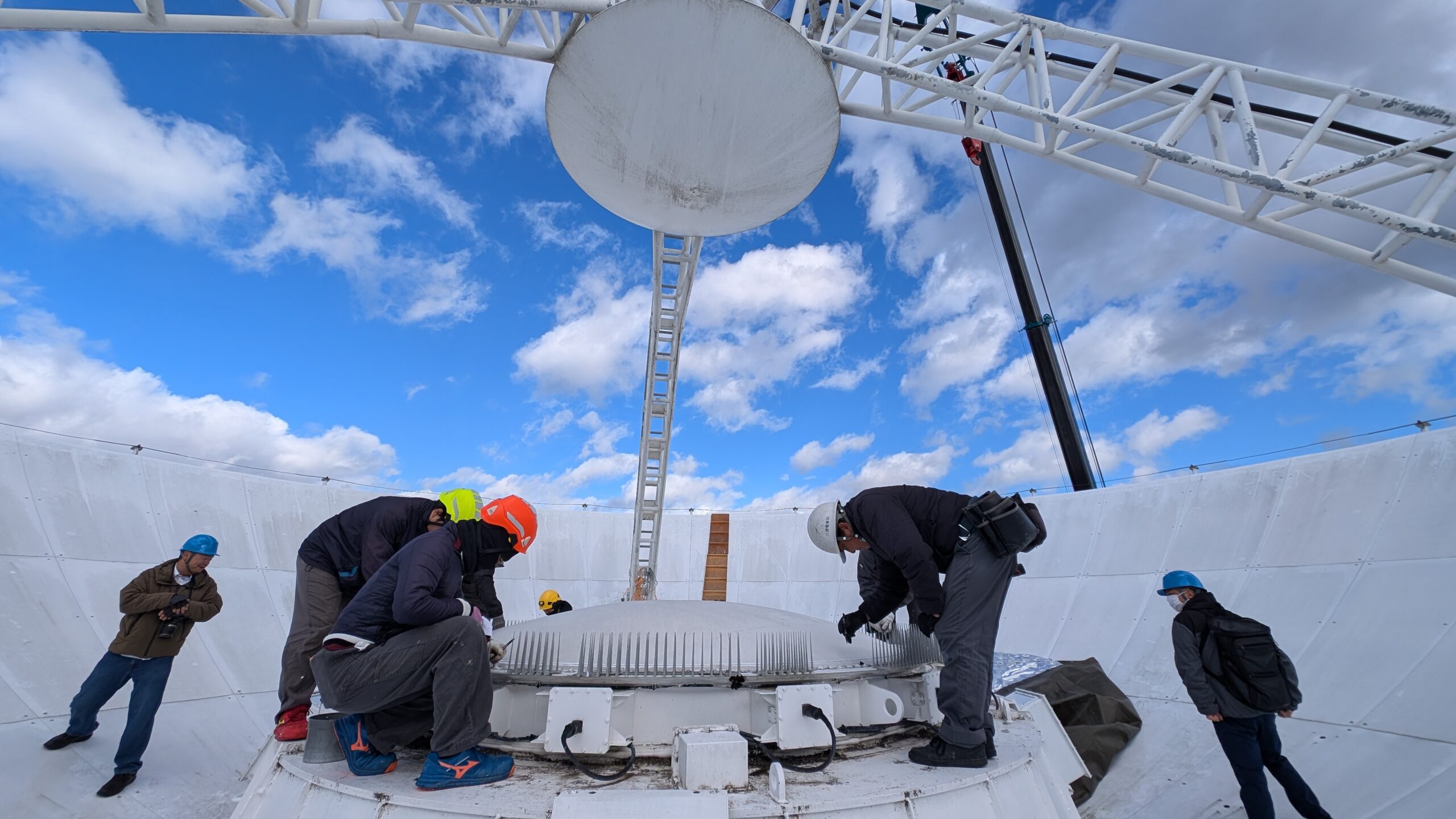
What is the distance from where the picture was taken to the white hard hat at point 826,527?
4285mm

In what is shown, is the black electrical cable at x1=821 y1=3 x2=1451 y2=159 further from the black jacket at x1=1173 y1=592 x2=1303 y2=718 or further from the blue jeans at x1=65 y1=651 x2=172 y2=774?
the blue jeans at x1=65 y1=651 x2=172 y2=774

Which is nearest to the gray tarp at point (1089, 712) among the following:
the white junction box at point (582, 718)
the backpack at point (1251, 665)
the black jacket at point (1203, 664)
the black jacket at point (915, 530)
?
the black jacket at point (1203, 664)

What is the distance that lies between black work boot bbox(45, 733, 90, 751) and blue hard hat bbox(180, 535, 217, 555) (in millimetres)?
1739

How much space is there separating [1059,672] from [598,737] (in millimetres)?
5495

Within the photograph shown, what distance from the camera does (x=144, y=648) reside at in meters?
4.57

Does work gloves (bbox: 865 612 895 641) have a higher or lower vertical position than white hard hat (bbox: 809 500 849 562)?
lower

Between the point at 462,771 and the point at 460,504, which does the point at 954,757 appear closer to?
the point at 462,771

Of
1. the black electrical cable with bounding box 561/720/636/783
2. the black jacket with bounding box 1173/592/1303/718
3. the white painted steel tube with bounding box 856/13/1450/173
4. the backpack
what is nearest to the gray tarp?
the black jacket with bounding box 1173/592/1303/718

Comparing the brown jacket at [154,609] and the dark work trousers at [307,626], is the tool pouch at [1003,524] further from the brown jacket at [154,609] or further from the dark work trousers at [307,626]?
the brown jacket at [154,609]

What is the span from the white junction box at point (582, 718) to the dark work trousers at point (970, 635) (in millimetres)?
1909

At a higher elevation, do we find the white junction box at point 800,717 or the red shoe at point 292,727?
the white junction box at point 800,717

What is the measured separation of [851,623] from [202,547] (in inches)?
190

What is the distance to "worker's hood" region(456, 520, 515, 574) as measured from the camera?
137 inches

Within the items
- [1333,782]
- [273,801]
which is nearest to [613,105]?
[273,801]
